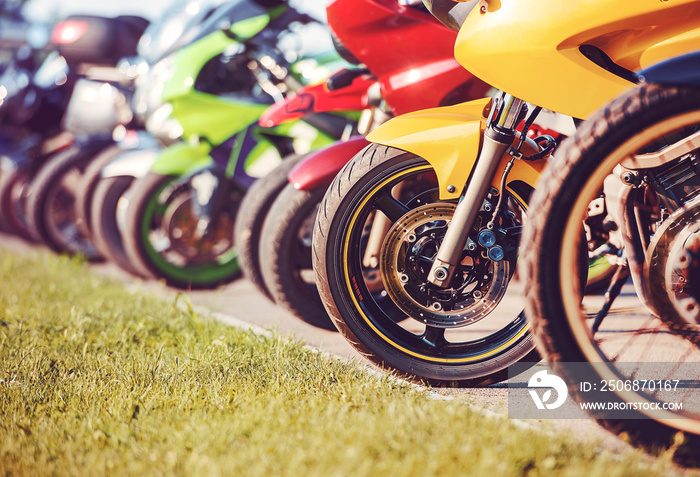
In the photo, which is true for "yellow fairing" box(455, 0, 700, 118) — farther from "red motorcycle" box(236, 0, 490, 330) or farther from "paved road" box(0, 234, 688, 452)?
A: "paved road" box(0, 234, 688, 452)

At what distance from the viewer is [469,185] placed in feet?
6.98

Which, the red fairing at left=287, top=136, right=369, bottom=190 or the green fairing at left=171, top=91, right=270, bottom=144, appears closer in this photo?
the red fairing at left=287, top=136, right=369, bottom=190

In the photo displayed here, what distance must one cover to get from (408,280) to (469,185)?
39 cm

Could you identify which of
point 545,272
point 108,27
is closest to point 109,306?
point 545,272

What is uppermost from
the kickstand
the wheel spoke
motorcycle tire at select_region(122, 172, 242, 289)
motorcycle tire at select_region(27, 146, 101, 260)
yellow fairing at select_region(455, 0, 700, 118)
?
yellow fairing at select_region(455, 0, 700, 118)

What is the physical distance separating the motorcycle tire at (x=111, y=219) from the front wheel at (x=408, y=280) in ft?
9.20

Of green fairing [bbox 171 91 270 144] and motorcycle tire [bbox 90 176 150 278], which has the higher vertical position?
green fairing [bbox 171 91 270 144]

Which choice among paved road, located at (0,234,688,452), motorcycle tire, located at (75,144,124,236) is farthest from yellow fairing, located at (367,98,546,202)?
motorcycle tire, located at (75,144,124,236)

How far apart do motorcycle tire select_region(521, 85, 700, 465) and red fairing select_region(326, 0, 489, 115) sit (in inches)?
43.3

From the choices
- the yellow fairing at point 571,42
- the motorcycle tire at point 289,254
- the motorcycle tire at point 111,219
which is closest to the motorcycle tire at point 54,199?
the motorcycle tire at point 111,219

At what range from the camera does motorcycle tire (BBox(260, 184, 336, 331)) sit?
2992 mm

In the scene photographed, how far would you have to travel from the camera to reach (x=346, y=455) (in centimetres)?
159

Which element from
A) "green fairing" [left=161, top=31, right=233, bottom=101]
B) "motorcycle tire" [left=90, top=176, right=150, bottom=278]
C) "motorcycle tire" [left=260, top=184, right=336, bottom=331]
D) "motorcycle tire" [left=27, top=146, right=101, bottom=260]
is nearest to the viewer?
"motorcycle tire" [left=260, top=184, right=336, bottom=331]

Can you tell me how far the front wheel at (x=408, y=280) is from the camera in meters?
2.24
